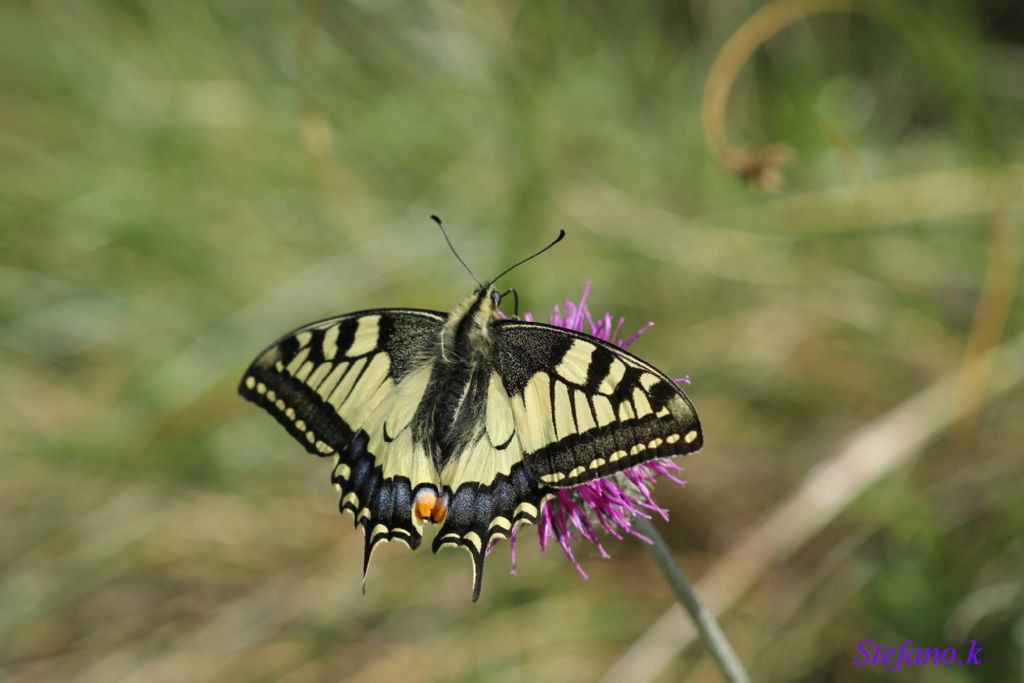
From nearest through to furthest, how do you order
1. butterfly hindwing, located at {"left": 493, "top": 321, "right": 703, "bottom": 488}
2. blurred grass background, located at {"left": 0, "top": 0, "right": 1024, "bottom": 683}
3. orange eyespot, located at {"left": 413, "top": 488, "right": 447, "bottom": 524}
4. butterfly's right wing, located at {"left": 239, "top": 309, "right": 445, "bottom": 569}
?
butterfly hindwing, located at {"left": 493, "top": 321, "right": 703, "bottom": 488} → orange eyespot, located at {"left": 413, "top": 488, "right": 447, "bottom": 524} → butterfly's right wing, located at {"left": 239, "top": 309, "right": 445, "bottom": 569} → blurred grass background, located at {"left": 0, "top": 0, "right": 1024, "bottom": 683}

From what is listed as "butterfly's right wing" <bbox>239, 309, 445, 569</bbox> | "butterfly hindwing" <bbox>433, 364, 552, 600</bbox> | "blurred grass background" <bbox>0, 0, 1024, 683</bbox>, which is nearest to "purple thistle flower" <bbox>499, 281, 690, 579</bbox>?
"butterfly hindwing" <bbox>433, 364, 552, 600</bbox>

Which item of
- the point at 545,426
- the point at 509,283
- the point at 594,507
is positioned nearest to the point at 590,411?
the point at 545,426

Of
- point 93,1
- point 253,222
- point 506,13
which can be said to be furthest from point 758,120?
point 93,1

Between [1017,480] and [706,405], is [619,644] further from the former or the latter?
[1017,480]

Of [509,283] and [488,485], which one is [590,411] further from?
[509,283]

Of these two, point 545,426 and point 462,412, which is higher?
point 462,412

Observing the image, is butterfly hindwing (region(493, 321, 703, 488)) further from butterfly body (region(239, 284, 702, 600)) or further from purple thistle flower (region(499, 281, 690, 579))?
purple thistle flower (region(499, 281, 690, 579))
